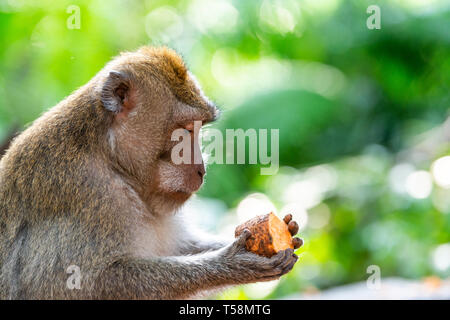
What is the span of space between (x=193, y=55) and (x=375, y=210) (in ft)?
12.8

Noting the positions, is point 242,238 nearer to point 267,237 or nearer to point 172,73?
A: point 267,237

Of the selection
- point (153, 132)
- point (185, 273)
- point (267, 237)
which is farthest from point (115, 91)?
point (267, 237)

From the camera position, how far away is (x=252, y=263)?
3961 millimetres

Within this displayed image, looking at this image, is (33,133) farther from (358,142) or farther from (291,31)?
(358,142)

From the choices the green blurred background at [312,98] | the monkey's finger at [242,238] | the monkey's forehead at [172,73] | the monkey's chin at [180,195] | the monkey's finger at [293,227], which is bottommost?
the monkey's finger at [242,238]

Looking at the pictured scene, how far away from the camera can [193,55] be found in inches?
415

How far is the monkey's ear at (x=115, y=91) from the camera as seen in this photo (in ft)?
13.8

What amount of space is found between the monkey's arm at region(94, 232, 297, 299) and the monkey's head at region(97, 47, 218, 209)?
51cm

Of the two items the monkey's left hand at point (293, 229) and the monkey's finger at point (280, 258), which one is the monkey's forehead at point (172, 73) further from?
the monkey's finger at point (280, 258)

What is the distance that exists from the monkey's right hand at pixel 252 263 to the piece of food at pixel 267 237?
0.04m

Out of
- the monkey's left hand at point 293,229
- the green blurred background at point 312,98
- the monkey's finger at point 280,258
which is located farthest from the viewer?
the green blurred background at point 312,98

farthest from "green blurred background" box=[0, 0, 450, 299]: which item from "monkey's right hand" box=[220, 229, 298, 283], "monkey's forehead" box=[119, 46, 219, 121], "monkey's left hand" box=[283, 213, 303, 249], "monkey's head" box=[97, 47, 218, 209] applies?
"monkey's right hand" box=[220, 229, 298, 283]

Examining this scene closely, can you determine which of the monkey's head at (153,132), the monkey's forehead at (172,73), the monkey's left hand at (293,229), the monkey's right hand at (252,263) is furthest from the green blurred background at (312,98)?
the monkey's right hand at (252,263)
